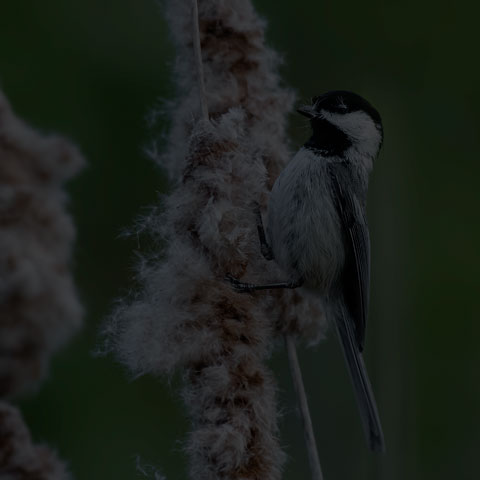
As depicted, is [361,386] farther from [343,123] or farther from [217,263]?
[343,123]

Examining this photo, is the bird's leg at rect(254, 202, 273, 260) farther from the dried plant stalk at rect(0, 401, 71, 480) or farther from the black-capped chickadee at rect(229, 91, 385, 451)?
the dried plant stalk at rect(0, 401, 71, 480)

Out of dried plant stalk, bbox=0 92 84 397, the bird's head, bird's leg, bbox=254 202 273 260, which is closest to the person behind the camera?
dried plant stalk, bbox=0 92 84 397

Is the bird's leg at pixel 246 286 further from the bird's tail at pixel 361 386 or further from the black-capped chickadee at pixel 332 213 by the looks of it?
the bird's tail at pixel 361 386

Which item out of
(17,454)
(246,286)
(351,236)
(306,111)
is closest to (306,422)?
(246,286)

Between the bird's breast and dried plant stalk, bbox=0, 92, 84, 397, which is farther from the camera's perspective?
the bird's breast

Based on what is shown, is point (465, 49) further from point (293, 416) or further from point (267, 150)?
point (293, 416)

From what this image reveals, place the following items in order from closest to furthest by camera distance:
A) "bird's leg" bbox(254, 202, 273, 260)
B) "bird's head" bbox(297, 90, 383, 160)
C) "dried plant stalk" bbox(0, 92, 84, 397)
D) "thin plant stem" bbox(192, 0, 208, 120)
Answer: "dried plant stalk" bbox(0, 92, 84, 397) → "thin plant stem" bbox(192, 0, 208, 120) → "bird's leg" bbox(254, 202, 273, 260) → "bird's head" bbox(297, 90, 383, 160)

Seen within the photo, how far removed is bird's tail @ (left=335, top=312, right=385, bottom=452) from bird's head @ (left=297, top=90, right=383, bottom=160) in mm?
419

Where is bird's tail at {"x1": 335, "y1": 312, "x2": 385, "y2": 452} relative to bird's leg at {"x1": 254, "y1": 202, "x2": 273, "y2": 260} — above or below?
below

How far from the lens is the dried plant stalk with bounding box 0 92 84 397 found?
3.58 ft

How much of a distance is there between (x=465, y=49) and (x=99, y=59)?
46.4 inches

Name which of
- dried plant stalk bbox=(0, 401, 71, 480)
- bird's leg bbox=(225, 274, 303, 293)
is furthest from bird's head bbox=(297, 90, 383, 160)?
dried plant stalk bbox=(0, 401, 71, 480)

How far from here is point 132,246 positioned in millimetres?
2012

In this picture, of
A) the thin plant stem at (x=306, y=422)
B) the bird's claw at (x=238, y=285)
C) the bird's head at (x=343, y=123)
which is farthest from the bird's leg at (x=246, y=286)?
the bird's head at (x=343, y=123)
